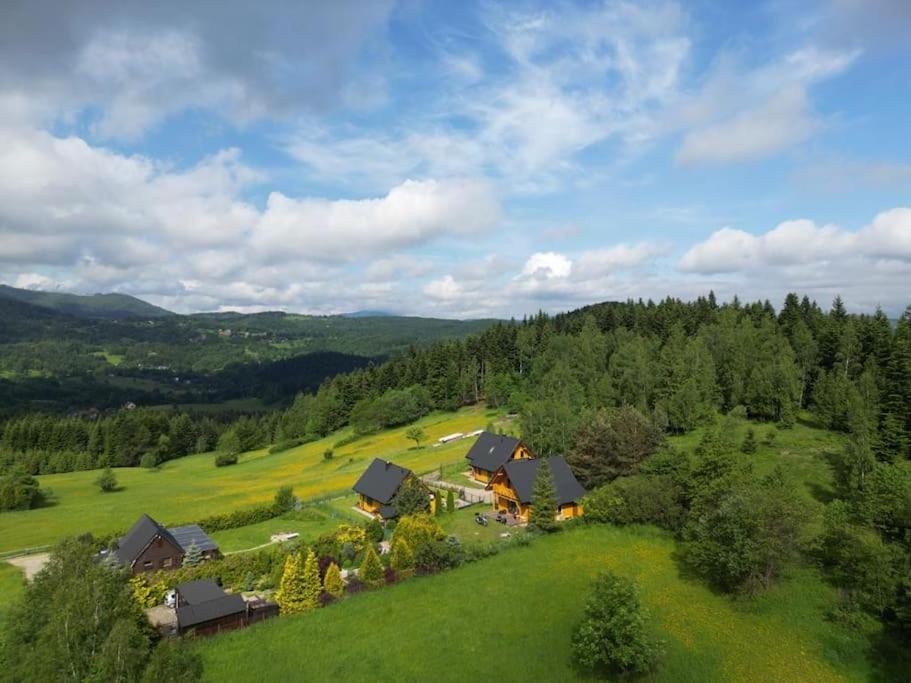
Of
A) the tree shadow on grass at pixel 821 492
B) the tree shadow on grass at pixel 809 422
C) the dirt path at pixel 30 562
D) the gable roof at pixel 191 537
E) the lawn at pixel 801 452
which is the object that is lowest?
the dirt path at pixel 30 562

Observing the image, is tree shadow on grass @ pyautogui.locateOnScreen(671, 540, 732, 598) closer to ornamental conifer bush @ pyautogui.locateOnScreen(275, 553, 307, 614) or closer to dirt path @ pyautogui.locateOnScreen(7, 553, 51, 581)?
ornamental conifer bush @ pyautogui.locateOnScreen(275, 553, 307, 614)

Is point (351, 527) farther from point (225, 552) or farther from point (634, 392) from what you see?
point (634, 392)

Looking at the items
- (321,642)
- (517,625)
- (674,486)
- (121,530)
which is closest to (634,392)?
(674,486)

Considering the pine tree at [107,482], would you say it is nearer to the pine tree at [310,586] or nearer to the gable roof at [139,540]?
the gable roof at [139,540]

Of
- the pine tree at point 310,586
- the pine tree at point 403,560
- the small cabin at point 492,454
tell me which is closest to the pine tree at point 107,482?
the small cabin at point 492,454

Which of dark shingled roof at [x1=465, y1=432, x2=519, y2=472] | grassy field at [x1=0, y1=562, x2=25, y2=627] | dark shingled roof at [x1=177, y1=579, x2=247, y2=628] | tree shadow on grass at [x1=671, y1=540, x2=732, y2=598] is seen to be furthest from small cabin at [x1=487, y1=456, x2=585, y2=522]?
grassy field at [x1=0, y1=562, x2=25, y2=627]
